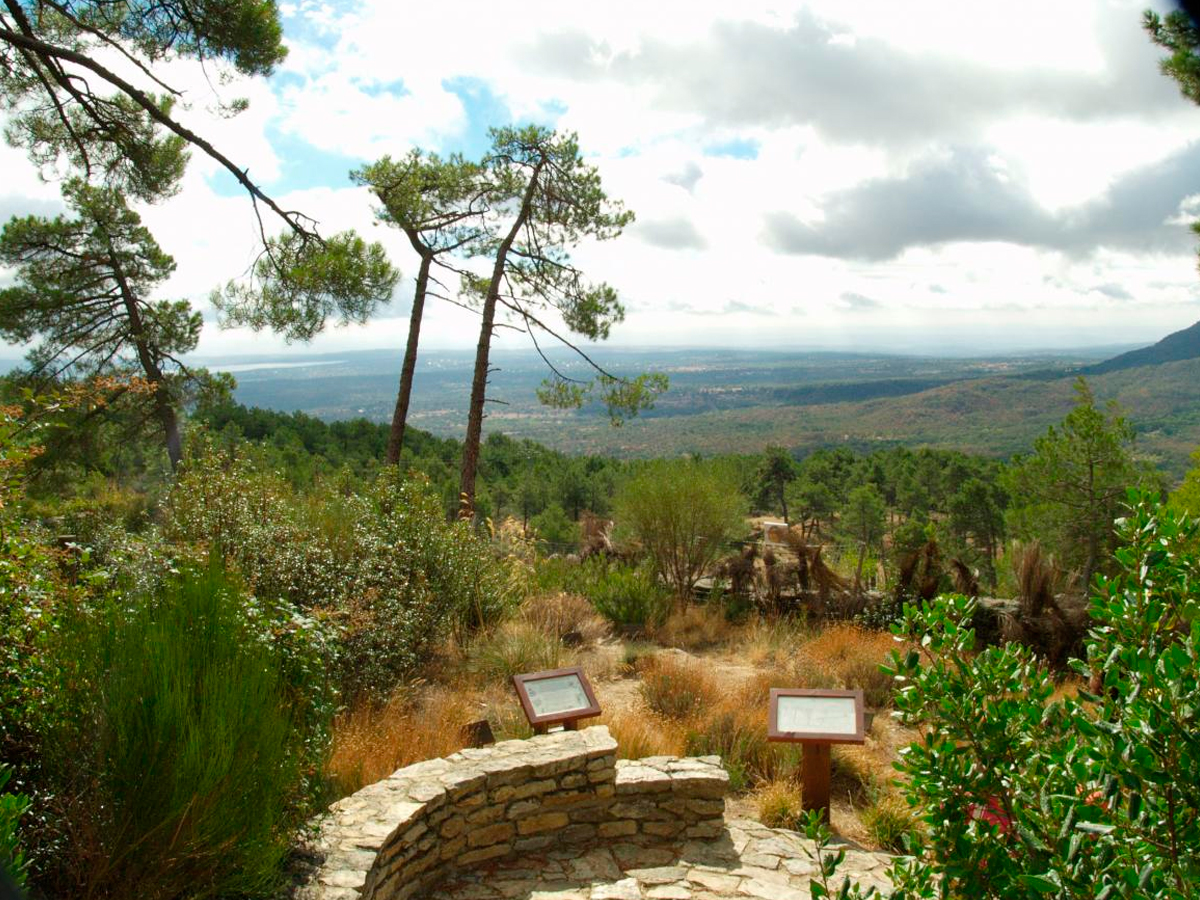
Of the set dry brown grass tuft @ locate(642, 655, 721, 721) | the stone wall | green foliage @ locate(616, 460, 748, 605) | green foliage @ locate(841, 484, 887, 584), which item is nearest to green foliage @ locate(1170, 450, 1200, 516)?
green foliage @ locate(616, 460, 748, 605)

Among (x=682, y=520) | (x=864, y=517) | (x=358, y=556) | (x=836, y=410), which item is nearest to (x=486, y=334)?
(x=682, y=520)

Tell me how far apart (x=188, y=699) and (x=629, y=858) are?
104 inches

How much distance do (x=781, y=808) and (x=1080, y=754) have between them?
3.60 meters

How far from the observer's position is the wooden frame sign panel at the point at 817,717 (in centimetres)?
478

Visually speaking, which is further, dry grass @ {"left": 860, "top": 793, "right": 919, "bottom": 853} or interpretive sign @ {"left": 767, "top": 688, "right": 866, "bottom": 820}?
interpretive sign @ {"left": 767, "top": 688, "right": 866, "bottom": 820}

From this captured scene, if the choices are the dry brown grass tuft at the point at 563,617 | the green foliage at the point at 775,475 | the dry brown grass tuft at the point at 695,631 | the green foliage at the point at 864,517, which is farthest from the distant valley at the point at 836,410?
the dry brown grass tuft at the point at 563,617

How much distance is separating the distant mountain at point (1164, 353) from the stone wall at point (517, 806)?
141188 mm

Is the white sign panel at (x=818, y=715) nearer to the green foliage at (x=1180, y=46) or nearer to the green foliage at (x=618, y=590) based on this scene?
the green foliage at (x=618, y=590)

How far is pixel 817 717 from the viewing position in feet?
16.1

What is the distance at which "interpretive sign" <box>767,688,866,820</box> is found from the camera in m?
4.79

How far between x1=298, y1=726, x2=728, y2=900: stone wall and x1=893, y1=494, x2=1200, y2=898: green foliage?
2638 mm

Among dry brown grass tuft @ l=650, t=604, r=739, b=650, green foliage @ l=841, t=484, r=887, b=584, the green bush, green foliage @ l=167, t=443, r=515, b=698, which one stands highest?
green foliage @ l=167, t=443, r=515, b=698

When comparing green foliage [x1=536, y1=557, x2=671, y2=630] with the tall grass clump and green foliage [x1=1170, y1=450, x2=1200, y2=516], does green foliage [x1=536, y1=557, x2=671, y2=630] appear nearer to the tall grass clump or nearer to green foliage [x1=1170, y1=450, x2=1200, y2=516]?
green foliage [x1=1170, y1=450, x2=1200, y2=516]

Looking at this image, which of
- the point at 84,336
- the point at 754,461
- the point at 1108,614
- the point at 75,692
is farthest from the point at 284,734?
the point at 754,461
